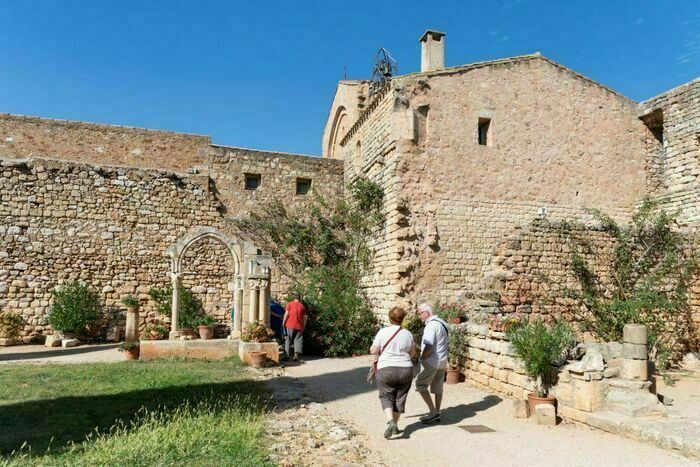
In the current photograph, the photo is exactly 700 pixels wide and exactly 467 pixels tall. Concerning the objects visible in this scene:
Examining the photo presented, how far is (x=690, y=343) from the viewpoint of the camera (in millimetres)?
13047

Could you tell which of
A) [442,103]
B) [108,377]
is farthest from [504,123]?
[108,377]

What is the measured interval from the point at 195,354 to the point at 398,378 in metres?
7.25

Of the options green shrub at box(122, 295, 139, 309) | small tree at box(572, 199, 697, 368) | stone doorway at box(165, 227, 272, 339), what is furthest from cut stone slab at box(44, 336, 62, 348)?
small tree at box(572, 199, 697, 368)

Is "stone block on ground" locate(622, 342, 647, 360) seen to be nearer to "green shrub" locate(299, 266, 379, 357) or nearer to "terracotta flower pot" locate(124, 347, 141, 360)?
"green shrub" locate(299, 266, 379, 357)

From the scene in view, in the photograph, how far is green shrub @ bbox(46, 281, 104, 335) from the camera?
15.6 m

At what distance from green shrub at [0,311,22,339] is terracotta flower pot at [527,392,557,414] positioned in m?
14.7

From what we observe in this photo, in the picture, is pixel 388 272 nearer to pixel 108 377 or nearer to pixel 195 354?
pixel 195 354

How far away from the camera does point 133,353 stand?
12094 millimetres

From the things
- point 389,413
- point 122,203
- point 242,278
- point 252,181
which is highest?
point 252,181

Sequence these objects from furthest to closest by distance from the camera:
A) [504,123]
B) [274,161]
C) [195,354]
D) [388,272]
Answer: [274,161], [504,123], [388,272], [195,354]

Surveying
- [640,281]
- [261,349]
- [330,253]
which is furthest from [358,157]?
[640,281]

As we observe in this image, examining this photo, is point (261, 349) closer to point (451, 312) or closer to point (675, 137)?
point (451, 312)

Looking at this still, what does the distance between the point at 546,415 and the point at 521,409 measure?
38cm

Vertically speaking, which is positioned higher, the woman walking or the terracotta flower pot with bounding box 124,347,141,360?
the woman walking
